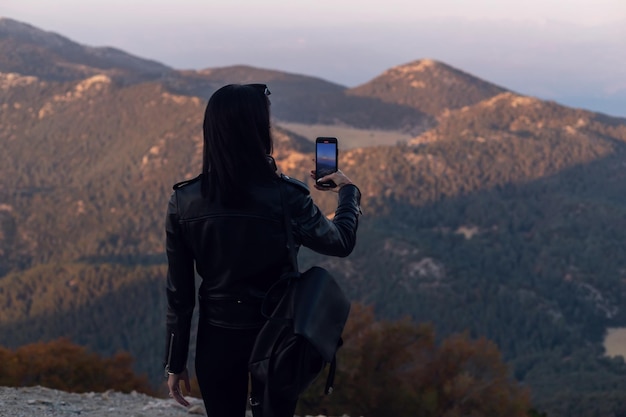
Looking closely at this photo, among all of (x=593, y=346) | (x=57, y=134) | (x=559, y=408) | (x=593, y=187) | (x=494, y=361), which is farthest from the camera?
(x=57, y=134)

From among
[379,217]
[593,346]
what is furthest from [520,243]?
[593,346]

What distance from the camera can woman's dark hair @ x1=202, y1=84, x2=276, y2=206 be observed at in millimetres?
3625

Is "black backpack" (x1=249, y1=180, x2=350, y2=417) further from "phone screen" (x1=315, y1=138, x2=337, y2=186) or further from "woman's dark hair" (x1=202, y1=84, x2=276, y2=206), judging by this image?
"phone screen" (x1=315, y1=138, x2=337, y2=186)

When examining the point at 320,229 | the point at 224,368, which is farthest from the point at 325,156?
the point at 224,368

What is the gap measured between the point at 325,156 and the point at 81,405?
22.6 ft

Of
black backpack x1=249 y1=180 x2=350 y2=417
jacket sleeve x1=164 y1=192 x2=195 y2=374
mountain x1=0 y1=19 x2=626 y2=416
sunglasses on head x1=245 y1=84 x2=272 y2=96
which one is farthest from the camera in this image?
mountain x1=0 y1=19 x2=626 y2=416

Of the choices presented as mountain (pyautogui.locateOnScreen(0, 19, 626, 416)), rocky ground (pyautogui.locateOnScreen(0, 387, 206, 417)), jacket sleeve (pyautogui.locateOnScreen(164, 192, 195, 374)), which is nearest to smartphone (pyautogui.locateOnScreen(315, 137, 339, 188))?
jacket sleeve (pyautogui.locateOnScreen(164, 192, 195, 374))

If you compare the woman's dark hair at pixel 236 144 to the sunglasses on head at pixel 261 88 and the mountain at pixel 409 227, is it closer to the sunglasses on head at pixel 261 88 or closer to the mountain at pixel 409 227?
the sunglasses on head at pixel 261 88

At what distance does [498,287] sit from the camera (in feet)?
314

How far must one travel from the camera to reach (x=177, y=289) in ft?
12.8

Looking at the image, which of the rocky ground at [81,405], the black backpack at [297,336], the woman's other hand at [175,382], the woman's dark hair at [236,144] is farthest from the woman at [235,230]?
the rocky ground at [81,405]

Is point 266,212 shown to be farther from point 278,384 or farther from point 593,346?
point 593,346

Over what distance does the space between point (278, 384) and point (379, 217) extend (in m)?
122

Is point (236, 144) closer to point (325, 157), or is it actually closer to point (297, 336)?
point (325, 157)
